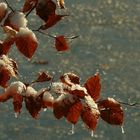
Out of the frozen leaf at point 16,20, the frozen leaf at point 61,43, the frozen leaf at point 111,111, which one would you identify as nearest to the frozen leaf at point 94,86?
the frozen leaf at point 111,111

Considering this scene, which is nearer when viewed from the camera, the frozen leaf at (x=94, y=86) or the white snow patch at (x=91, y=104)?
the white snow patch at (x=91, y=104)

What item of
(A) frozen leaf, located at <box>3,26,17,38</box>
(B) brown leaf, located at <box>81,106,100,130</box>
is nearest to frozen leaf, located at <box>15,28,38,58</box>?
(A) frozen leaf, located at <box>3,26,17,38</box>

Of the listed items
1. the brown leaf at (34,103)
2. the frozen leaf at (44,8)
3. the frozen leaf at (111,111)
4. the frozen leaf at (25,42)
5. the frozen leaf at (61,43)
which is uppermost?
the frozen leaf at (44,8)

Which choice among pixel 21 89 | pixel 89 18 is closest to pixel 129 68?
pixel 89 18

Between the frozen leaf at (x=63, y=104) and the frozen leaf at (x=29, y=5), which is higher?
the frozen leaf at (x=29, y=5)

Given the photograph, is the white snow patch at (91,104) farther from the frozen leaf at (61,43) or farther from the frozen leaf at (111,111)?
the frozen leaf at (61,43)

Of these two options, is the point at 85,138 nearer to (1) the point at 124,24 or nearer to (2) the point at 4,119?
(2) the point at 4,119

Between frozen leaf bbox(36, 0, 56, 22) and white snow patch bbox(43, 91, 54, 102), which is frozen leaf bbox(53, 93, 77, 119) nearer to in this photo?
white snow patch bbox(43, 91, 54, 102)

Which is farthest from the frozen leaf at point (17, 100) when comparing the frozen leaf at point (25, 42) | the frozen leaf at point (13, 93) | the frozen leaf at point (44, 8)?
the frozen leaf at point (44, 8)
